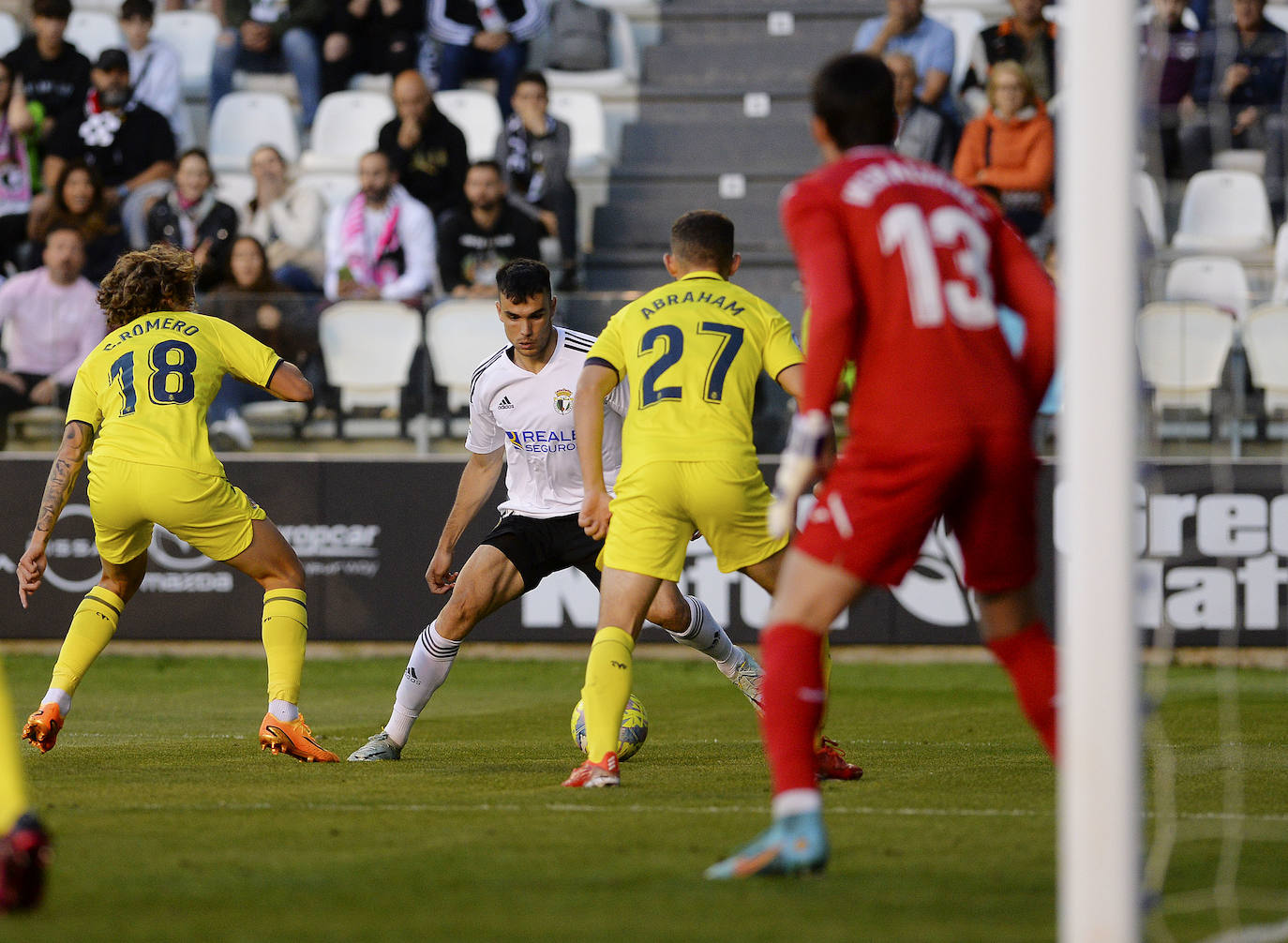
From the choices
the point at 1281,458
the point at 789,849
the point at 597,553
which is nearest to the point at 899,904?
the point at 789,849

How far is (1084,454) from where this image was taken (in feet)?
11.2

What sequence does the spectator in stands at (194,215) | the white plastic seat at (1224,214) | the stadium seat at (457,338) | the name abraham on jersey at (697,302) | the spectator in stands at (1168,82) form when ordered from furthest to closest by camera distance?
the spectator in stands at (194,215)
the spectator in stands at (1168,82)
the stadium seat at (457,338)
the white plastic seat at (1224,214)
the name abraham on jersey at (697,302)

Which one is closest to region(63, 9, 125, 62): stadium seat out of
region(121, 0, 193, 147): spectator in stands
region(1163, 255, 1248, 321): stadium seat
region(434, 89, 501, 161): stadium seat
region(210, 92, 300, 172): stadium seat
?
region(121, 0, 193, 147): spectator in stands

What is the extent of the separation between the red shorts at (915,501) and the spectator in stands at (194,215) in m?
9.99

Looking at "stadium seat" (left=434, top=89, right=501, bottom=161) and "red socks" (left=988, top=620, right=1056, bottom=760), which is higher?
"stadium seat" (left=434, top=89, right=501, bottom=161)

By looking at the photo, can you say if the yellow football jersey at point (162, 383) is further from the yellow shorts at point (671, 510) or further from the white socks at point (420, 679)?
the yellow shorts at point (671, 510)

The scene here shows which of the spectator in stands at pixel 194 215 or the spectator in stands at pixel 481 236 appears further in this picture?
the spectator in stands at pixel 194 215

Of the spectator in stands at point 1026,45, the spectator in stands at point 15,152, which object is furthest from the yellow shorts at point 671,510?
the spectator in stands at point 15,152

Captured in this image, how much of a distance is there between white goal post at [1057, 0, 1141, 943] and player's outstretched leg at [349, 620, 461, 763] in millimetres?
4253

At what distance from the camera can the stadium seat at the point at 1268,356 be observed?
11031 millimetres

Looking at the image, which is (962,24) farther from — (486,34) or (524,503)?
(524,503)

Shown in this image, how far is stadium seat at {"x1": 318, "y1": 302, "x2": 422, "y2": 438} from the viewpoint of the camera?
1180cm

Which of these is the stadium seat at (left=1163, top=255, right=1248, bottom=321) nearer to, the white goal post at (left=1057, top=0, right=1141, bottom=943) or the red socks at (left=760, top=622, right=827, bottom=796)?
the red socks at (left=760, top=622, right=827, bottom=796)

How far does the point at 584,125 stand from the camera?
53.2ft
